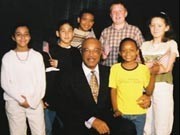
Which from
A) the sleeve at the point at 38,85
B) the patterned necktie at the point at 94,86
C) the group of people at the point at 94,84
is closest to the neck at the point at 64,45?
the group of people at the point at 94,84

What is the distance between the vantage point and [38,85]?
11.5ft

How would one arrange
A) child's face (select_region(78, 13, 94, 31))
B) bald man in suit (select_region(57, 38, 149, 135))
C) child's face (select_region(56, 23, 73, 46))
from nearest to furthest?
bald man in suit (select_region(57, 38, 149, 135))
child's face (select_region(56, 23, 73, 46))
child's face (select_region(78, 13, 94, 31))

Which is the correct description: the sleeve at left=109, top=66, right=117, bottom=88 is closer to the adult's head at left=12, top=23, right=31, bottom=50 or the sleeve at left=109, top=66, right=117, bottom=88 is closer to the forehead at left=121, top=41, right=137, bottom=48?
the forehead at left=121, top=41, right=137, bottom=48

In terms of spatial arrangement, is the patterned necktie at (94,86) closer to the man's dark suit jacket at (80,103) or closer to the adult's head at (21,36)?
the man's dark suit jacket at (80,103)

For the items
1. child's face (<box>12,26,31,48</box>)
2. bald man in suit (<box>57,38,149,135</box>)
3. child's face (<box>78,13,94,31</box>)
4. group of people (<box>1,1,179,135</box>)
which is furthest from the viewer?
child's face (<box>78,13,94,31</box>)

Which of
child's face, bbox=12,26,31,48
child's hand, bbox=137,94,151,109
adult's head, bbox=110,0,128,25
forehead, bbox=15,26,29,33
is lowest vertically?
child's hand, bbox=137,94,151,109

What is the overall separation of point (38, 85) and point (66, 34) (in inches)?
26.3

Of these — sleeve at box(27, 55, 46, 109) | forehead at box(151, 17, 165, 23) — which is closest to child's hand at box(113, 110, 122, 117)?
sleeve at box(27, 55, 46, 109)

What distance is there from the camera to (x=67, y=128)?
128 inches

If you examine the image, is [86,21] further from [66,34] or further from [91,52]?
[91,52]

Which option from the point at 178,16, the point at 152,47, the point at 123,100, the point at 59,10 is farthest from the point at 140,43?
the point at 59,10

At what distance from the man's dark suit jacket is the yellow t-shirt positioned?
108 millimetres

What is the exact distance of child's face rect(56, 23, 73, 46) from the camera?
3.75 meters

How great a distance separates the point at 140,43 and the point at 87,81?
2.85 ft
